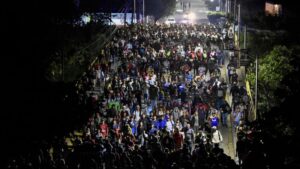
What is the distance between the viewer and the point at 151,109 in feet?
91.1

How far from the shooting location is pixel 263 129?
659 cm

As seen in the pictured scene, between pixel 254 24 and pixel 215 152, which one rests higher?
pixel 254 24

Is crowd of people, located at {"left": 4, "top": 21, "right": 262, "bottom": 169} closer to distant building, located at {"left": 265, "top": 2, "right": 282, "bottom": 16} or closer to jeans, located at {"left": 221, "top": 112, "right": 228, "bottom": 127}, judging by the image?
jeans, located at {"left": 221, "top": 112, "right": 228, "bottom": 127}

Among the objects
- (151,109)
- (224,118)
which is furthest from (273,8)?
(224,118)

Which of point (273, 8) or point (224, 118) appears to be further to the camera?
point (273, 8)

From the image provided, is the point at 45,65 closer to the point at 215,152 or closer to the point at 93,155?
the point at 93,155

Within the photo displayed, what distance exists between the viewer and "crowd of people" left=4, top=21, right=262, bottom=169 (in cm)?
1680

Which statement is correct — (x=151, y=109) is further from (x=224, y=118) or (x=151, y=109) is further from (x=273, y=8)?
(x=273, y=8)

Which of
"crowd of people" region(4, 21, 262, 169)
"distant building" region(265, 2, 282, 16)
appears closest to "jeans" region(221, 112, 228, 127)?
"crowd of people" region(4, 21, 262, 169)

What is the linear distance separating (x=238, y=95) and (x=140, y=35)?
1933 cm

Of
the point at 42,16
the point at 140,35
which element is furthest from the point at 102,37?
the point at 42,16

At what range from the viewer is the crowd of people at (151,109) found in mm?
16797

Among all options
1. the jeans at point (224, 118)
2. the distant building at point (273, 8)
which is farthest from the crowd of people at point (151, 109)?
the distant building at point (273, 8)

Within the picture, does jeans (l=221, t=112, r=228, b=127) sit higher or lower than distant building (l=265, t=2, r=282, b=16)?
lower
